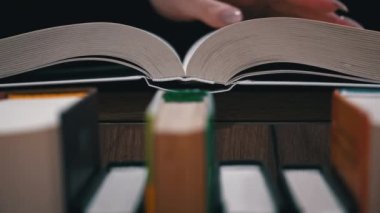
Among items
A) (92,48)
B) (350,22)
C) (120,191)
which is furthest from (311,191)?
(350,22)

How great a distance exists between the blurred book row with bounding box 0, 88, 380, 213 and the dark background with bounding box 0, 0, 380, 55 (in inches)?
13.9

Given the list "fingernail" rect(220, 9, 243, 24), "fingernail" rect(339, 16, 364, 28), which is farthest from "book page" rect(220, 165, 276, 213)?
"fingernail" rect(339, 16, 364, 28)

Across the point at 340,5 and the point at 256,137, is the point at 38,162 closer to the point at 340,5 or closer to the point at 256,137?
the point at 256,137

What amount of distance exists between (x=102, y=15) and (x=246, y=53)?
1.19 ft

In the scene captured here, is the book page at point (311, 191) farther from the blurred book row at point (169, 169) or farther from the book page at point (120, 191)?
the book page at point (120, 191)

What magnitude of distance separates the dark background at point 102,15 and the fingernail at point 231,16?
0.20 m

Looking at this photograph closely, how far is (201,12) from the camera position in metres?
0.65

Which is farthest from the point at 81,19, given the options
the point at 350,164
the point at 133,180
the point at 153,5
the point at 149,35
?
the point at 350,164

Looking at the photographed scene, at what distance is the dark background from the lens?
29.7 inches

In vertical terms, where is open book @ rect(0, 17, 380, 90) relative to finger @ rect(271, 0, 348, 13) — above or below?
below

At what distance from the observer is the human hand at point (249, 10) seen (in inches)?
A: 24.4

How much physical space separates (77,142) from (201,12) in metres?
0.32

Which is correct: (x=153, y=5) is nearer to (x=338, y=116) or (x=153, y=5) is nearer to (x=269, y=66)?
(x=269, y=66)

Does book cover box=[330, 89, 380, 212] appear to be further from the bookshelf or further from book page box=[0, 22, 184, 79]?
book page box=[0, 22, 184, 79]
